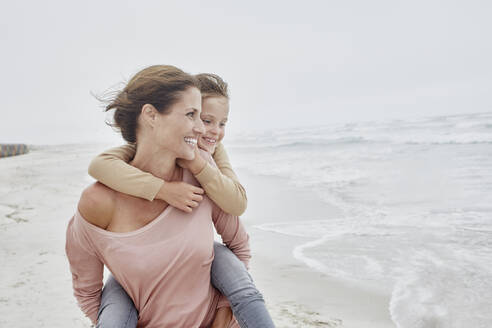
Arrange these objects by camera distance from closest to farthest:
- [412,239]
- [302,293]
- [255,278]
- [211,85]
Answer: [211,85]
[302,293]
[255,278]
[412,239]

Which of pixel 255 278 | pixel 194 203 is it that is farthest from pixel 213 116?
pixel 255 278

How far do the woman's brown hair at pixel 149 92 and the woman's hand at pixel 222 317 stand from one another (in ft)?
2.72

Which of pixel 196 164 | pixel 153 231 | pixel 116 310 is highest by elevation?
pixel 196 164

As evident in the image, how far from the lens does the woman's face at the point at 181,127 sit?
165 cm

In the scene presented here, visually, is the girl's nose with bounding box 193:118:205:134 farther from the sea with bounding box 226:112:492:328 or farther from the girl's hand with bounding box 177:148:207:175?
the sea with bounding box 226:112:492:328

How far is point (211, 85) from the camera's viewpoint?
2184 millimetres

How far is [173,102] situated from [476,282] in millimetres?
4000

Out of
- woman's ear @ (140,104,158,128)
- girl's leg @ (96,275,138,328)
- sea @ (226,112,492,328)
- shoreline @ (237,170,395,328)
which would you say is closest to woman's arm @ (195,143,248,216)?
woman's ear @ (140,104,158,128)

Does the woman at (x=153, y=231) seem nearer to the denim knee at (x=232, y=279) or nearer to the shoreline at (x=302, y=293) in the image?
the denim knee at (x=232, y=279)

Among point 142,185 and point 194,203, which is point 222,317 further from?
point 142,185

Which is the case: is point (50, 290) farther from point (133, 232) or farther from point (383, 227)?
point (383, 227)

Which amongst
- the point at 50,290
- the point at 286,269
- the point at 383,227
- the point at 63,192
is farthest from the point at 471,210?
the point at 63,192

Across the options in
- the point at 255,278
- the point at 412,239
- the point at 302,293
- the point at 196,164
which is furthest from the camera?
the point at 412,239

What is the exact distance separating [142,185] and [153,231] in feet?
0.60
